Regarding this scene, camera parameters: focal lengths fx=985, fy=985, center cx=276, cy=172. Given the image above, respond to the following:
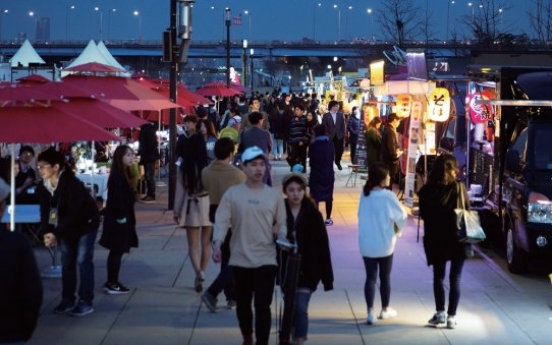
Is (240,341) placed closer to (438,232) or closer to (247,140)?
(438,232)

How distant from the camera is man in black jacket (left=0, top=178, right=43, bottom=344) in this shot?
210 inches

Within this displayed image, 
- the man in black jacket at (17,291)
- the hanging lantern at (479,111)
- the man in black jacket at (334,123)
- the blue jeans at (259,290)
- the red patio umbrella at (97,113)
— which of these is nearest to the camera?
the man in black jacket at (17,291)

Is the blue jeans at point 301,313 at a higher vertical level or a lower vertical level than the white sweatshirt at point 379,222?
lower

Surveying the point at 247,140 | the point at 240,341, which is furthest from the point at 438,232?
the point at 247,140

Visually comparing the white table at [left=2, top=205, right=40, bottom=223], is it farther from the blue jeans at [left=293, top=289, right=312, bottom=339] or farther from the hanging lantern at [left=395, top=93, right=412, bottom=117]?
the hanging lantern at [left=395, top=93, right=412, bottom=117]

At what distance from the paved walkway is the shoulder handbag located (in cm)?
94

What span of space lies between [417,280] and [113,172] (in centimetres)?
410

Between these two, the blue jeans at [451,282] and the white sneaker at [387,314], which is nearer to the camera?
the blue jeans at [451,282]

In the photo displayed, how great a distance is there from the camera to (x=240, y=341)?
9.01 m

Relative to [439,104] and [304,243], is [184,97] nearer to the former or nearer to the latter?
[439,104]

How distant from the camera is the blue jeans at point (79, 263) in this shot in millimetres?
10023

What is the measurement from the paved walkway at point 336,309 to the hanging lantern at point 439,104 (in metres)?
4.62

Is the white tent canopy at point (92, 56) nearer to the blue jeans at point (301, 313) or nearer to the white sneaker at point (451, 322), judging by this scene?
the white sneaker at point (451, 322)

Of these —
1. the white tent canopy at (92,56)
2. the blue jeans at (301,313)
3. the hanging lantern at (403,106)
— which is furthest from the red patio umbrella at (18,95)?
the white tent canopy at (92,56)
